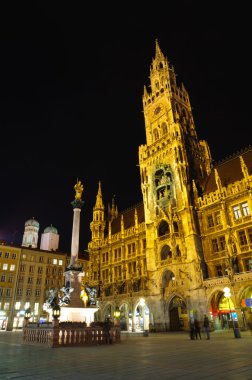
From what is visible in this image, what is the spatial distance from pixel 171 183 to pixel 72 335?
3180 centimetres

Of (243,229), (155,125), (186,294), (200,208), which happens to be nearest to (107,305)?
(186,294)

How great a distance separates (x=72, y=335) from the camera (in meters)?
18.3

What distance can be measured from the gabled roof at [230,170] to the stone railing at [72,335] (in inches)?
1133

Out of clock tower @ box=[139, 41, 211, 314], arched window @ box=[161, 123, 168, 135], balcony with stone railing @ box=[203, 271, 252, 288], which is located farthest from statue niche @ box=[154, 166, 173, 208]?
balcony with stone railing @ box=[203, 271, 252, 288]

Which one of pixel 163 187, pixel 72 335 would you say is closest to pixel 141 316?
pixel 163 187

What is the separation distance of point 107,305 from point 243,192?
1296 inches

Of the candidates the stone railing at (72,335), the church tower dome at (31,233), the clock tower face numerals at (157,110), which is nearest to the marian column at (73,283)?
the stone railing at (72,335)

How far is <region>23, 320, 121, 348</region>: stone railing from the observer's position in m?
17.8

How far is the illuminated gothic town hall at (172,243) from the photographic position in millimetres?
35375

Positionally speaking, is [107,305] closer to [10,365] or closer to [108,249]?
[108,249]

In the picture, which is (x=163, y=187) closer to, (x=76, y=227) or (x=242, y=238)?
Result: (x=242, y=238)

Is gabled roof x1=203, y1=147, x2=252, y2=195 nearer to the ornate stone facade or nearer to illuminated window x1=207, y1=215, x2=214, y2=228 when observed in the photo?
the ornate stone facade

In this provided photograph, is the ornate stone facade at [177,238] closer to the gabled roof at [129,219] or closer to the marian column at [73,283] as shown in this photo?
the gabled roof at [129,219]

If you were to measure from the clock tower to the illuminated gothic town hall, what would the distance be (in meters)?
0.16
